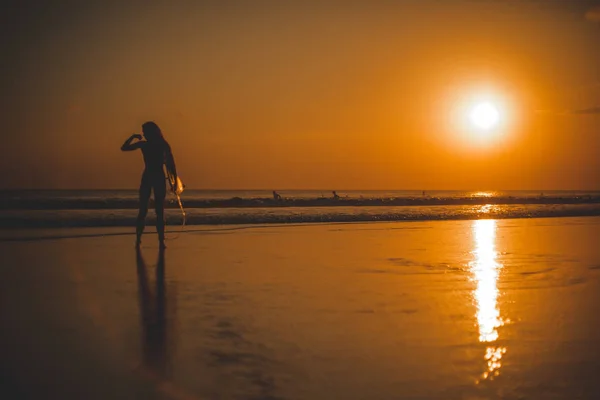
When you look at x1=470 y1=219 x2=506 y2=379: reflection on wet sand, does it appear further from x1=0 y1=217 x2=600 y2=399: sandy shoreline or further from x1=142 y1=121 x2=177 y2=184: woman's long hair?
x1=142 y1=121 x2=177 y2=184: woman's long hair

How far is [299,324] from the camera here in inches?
230

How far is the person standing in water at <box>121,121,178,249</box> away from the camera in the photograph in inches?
500

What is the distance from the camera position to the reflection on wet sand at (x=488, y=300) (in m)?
4.73

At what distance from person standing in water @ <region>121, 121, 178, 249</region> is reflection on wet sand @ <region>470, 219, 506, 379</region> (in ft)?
19.6

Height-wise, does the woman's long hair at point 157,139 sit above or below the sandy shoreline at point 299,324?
above

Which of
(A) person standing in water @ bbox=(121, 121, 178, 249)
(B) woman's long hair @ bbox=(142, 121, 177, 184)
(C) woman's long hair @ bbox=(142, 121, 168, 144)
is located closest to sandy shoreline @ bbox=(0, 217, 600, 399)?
(A) person standing in water @ bbox=(121, 121, 178, 249)

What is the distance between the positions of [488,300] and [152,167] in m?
7.73

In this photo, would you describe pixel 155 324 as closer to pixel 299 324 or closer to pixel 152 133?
pixel 299 324

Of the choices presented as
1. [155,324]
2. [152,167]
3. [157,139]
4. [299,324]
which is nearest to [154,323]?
[155,324]

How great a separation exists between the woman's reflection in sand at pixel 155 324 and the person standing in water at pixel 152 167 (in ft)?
11.5

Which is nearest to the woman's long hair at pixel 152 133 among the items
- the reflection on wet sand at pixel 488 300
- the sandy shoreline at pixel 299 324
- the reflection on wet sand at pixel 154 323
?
the sandy shoreline at pixel 299 324

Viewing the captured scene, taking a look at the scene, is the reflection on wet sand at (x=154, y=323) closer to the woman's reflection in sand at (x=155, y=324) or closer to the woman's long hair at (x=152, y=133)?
the woman's reflection in sand at (x=155, y=324)

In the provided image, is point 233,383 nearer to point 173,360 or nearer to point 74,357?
point 173,360

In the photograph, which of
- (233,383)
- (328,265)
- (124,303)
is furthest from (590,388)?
(328,265)
